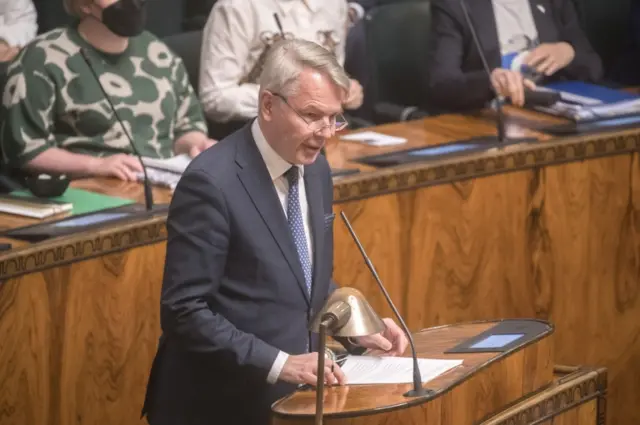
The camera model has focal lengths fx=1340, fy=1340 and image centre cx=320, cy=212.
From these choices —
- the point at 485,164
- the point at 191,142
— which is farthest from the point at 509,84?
the point at 191,142

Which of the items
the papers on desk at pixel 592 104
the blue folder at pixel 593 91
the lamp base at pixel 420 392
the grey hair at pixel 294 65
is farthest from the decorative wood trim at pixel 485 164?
the lamp base at pixel 420 392

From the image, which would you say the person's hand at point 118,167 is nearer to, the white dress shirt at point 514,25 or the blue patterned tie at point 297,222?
the blue patterned tie at point 297,222

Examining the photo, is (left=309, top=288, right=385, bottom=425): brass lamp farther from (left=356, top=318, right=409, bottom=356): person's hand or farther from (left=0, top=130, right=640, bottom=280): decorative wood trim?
(left=0, top=130, right=640, bottom=280): decorative wood trim

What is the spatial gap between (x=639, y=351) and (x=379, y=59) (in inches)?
57.2

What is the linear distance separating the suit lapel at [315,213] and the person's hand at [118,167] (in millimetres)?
1103

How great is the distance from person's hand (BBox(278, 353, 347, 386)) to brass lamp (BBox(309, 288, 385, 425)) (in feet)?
0.57

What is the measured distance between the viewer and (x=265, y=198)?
2580 mm

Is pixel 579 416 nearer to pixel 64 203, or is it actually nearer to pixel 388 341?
pixel 388 341

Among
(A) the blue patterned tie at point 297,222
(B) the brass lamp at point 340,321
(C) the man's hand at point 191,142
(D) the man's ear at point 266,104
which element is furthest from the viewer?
(C) the man's hand at point 191,142

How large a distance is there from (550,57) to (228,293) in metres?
2.49

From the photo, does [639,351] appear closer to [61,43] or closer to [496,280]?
[496,280]

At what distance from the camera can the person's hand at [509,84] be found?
444 cm

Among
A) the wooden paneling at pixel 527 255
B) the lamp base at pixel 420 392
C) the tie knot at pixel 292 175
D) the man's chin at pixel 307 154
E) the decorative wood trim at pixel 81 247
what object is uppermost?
the man's chin at pixel 307 154

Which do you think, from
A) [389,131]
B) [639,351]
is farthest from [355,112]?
[639,351]
